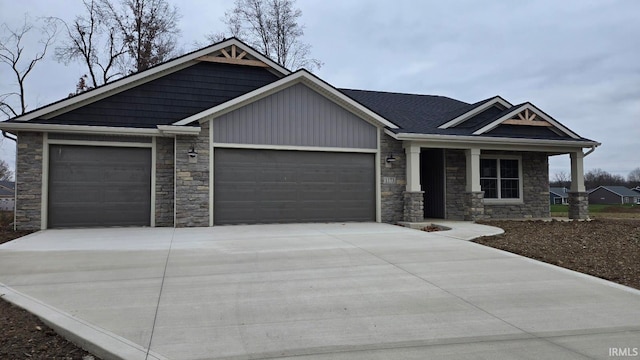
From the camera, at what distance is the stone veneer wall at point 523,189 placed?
45.1 ft

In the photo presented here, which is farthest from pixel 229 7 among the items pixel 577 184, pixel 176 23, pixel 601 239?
pixel 601 239

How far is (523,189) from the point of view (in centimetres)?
1455

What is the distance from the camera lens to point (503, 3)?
42.4ft

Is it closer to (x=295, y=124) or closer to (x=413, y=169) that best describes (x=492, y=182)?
(x=413, y=169)

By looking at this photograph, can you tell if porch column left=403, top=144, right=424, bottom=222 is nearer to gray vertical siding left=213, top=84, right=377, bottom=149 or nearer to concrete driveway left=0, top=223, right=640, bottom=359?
gray vertical siding left=213, top=84, right=377, bottom=149

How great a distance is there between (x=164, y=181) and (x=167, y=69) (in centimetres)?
369

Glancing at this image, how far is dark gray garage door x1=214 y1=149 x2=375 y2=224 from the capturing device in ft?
38.0

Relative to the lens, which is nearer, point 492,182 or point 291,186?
point 291,186

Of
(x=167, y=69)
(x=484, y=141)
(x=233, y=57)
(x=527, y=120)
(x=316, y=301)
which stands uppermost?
(x=233, y=57)

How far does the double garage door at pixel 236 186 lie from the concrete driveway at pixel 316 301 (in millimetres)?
2988

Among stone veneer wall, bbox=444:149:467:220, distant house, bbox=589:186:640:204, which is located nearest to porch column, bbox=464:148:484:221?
stone veneer wall, bbox=444:149:467:220

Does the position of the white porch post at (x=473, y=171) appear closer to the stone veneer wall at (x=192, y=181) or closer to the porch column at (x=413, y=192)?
the porch column at (x=413, y=192)

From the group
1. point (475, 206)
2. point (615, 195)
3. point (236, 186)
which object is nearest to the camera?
point (236, 186)

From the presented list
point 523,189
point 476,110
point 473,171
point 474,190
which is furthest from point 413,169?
point 523,189
